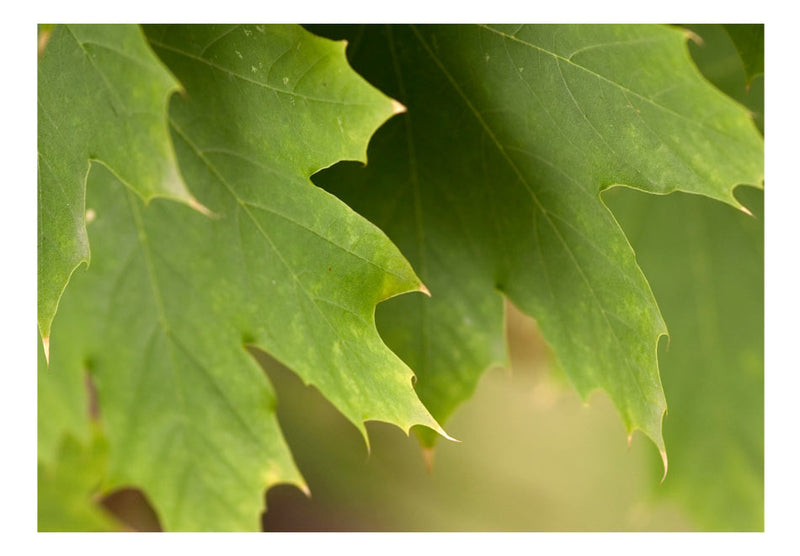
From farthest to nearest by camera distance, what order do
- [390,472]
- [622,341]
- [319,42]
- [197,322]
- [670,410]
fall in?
[390,472]
[670,410]
[197,322]
[622,341]
[319,42]

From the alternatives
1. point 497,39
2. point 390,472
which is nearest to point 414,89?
point 497,39

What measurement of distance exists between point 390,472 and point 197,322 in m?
1.19

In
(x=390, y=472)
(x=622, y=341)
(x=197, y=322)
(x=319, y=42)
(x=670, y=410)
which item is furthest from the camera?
(x=390, y=472)

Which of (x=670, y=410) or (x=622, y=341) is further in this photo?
(x=670, y=410)

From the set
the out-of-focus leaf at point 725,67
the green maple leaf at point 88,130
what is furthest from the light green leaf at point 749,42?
the green maple leaf at point 88,130

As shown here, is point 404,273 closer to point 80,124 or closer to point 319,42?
point 319,42

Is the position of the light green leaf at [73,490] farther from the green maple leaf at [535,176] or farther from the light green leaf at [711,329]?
the light green leaf at [711,329]

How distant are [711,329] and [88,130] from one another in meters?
0.75

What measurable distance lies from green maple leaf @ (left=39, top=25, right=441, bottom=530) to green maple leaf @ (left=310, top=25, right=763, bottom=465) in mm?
103

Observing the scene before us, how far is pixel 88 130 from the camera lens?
0.62 m

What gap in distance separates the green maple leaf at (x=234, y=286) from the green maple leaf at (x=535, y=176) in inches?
4.0

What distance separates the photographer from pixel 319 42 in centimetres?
58

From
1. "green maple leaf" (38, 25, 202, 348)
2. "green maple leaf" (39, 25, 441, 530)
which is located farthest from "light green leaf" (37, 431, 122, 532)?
Result: "green maple leaf" (38, 25, 202, 348)

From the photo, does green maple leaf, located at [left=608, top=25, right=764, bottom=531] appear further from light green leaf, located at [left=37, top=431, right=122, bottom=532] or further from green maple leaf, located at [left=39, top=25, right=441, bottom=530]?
light green leaf, located at [left=37, top=431, right=122, bottom=532]
